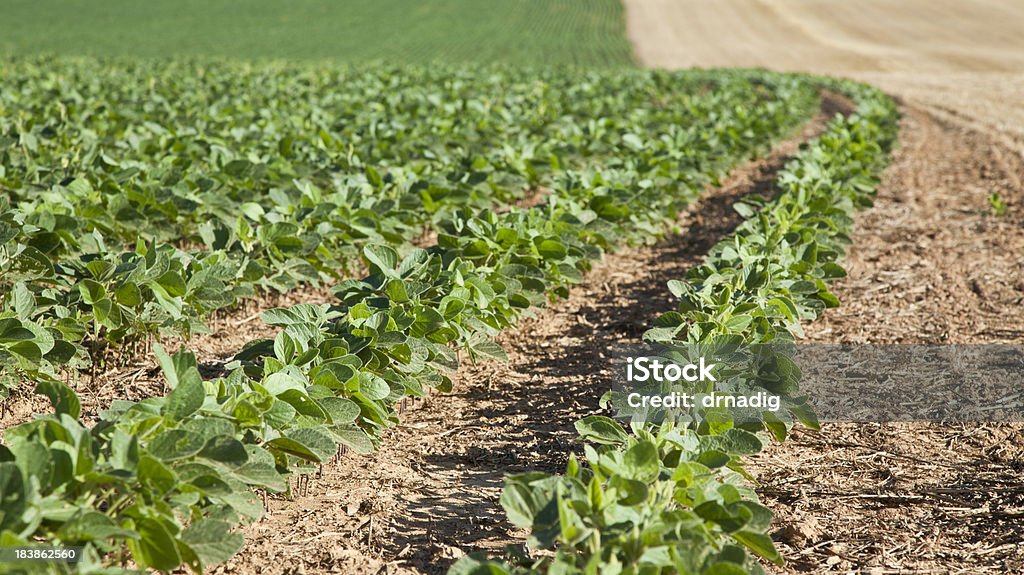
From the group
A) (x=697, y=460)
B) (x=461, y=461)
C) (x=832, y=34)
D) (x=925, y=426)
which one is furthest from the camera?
(x=832, y=34)

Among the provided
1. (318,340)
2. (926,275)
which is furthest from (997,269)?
(318,340)

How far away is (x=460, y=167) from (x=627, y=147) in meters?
2.76

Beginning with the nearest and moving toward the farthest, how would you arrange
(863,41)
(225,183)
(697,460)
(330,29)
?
(697,460) < (225,183) < (863,41) < (330,29)

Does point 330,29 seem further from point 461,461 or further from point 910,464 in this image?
point 910,464

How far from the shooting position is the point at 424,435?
3.94 m

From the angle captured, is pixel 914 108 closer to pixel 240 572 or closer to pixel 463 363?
pixel 463 363

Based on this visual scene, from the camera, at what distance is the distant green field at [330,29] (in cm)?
3803

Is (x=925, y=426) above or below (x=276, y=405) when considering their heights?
below

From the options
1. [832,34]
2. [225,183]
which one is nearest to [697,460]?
[225,183]

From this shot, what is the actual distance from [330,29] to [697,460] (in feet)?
153

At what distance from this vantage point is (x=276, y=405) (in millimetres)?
2824

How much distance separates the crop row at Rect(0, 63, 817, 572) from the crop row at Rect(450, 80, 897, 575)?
738mm

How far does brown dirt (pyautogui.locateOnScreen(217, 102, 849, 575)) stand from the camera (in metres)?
2.99

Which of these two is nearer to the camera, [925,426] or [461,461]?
[461,461]
